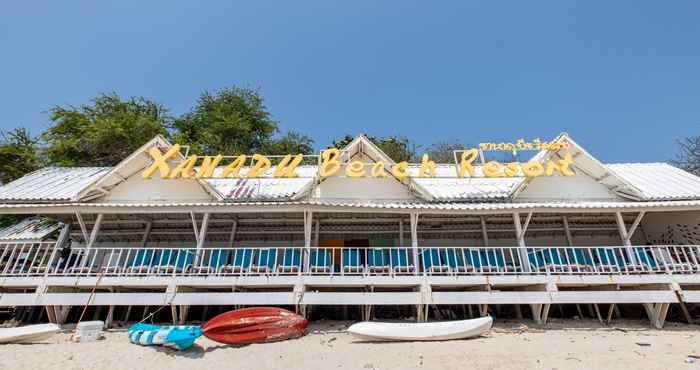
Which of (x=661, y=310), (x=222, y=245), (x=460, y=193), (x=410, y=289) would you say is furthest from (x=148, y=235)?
(x=661, y=310)

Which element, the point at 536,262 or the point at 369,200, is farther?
the point at 369,200

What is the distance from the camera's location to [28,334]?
816 centimetres

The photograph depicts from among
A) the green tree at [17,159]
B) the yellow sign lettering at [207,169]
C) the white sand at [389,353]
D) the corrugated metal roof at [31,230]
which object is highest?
the green tree at [17,159]

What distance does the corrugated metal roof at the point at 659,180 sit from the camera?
1185 centimetres

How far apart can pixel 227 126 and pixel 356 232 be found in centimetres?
2007

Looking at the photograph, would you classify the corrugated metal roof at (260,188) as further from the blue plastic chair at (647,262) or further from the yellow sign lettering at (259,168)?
the blue plastic chair at (647,262)

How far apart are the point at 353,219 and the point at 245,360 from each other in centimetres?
648

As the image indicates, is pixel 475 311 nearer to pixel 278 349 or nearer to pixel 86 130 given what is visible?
pixel 278 349

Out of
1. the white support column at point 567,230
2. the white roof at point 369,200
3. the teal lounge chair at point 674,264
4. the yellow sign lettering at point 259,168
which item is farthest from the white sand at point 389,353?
the yellow sign lettering at point 259,168

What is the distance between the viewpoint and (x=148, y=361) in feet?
23.5

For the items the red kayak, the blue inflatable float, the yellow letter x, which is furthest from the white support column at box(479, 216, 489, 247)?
the yellow letter x

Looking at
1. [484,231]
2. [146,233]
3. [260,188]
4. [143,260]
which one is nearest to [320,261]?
[260,188]

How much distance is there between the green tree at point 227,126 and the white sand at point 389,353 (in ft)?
61.4

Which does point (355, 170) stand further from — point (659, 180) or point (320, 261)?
point (659, 180)
